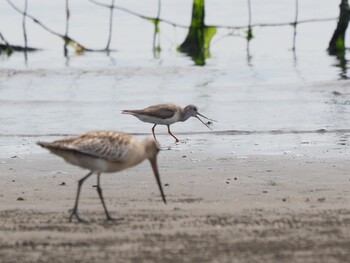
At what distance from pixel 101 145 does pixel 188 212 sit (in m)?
0.89

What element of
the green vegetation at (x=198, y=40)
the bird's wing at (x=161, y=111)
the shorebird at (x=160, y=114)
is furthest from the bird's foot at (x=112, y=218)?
the green vegetation at (x=198, y=40)

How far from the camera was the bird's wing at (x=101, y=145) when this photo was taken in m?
8.55

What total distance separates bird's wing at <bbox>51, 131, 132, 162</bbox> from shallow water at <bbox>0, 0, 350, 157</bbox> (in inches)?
158

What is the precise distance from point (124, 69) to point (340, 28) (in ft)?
18.7

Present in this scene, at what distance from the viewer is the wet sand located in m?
7.41

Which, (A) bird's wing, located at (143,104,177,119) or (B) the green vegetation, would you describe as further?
(B) the green vegetation

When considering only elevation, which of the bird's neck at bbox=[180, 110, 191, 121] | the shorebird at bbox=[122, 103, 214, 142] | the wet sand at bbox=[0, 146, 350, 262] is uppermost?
the wet sand at bbox=[0, 146, 350, 262]

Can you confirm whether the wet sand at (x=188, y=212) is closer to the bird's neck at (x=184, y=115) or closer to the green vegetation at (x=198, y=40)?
the bird's neck at (x=184, y=115)

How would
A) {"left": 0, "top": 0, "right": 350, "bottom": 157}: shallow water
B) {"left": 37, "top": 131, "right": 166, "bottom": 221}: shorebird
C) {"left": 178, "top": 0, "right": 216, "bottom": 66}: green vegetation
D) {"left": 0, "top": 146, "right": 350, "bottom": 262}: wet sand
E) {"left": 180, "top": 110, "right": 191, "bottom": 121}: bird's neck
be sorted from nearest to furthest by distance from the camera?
{"left": 0, "top": 146, "right": 350, "bottom": 262}: wet sand → {"left": 37, "top": 131, "right": 166, "bottom": 221}: shorebird → {"left": 0, "top": 0, "right": 350, "bottom": 157}: shallow water → {"left": 180, "top": 110, "right": 191, "bottom": 121}: bird's neck → {"left": 178, "top": 0, "right": 216, "bottom": 66}: green vegetation

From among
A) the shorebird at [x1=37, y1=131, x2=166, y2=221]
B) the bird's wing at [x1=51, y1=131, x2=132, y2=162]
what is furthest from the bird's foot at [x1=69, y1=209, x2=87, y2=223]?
the bird's wing at [x1=51, y1=131, x2=132, y2=162]

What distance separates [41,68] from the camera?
24875mm

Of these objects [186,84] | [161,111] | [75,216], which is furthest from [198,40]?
[75,216]

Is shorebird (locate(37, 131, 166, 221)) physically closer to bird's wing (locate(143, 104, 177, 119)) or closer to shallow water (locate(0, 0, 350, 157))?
shallow water (locate(0, 0, 350, 157))

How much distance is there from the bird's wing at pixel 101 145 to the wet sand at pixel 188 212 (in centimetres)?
50
